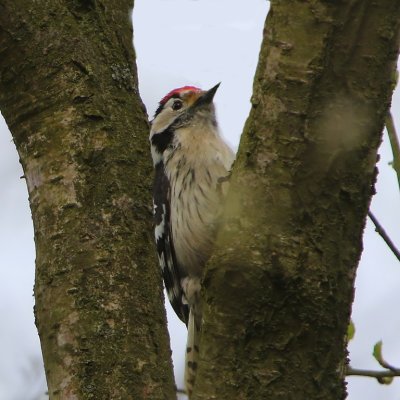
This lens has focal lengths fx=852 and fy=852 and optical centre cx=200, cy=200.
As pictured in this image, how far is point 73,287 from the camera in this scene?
94.7 inches

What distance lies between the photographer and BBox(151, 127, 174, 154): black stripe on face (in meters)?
5.83

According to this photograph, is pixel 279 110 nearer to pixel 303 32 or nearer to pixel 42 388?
pixel 303 32

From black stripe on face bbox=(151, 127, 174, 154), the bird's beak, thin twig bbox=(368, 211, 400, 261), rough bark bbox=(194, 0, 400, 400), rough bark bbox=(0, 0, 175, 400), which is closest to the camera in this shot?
rough bark bbox=(194, 0, 400, 400)

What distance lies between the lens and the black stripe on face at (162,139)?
229 inches

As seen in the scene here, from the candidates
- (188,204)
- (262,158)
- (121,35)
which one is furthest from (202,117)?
(262,158)

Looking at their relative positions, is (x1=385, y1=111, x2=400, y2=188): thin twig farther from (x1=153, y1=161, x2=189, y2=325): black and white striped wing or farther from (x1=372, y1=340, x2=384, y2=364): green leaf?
(x1=153, y1=161, x2=189, y2=325): black and white striped wing

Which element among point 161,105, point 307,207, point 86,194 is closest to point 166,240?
point 161,105

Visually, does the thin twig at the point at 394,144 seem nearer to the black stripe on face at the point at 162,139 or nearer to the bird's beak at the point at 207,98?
the black stripe on face at the point at 162,139

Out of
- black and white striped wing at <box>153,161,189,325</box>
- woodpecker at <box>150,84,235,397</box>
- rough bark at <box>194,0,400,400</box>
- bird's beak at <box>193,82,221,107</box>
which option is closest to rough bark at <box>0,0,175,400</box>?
rough bark at <box>194,0,400,400</box>

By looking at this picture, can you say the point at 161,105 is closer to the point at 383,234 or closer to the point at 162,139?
the point at 162,139

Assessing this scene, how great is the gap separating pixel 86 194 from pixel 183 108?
375cm

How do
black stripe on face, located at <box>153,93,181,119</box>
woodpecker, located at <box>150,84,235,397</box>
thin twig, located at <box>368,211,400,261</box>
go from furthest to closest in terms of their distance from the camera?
black stripe on face, located at <box>153,93,181,119</box>, woodpecker, located at <box>150,84,235,397</box>, thin twig, located at <box>368,211,400,261</box>

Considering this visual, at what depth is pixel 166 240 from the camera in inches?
215

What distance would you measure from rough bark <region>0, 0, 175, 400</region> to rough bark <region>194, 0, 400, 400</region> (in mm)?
440
